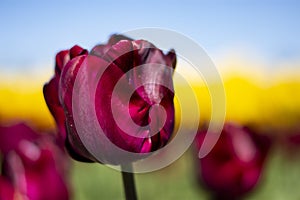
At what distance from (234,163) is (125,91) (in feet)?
1.79

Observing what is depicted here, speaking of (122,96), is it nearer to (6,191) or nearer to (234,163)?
(6,191)

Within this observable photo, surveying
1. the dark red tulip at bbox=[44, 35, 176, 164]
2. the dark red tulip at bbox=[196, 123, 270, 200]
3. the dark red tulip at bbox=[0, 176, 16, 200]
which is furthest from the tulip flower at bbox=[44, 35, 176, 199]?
the dark red tulip at bbox=[196, 123, 270, 200]

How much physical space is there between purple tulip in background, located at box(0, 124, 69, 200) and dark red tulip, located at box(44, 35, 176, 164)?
22cm

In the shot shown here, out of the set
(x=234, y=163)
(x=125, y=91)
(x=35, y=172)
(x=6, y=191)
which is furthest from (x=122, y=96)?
(x=234, y=163)

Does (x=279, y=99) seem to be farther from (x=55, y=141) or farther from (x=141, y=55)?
(x=141, y=55)

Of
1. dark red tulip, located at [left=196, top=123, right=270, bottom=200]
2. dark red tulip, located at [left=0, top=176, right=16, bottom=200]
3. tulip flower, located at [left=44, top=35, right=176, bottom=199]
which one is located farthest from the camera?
dark red tulip, located at [left=196, top=123, right=270, bottom=200]

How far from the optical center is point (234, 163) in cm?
105

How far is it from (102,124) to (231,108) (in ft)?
13.5

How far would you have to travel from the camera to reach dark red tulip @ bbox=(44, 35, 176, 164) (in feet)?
1.74

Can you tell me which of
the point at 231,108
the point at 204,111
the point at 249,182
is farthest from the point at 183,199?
the point at 231,108

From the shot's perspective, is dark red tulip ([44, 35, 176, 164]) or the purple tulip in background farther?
the purple tulip in background

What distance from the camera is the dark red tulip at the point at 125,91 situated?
531 millimetres

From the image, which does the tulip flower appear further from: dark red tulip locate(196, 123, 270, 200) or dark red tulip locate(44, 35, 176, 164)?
dark red tulip locate(196, 123, 270, 200)

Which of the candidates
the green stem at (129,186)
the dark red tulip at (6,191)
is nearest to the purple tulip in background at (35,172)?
the dark red tulip at (6,191)
